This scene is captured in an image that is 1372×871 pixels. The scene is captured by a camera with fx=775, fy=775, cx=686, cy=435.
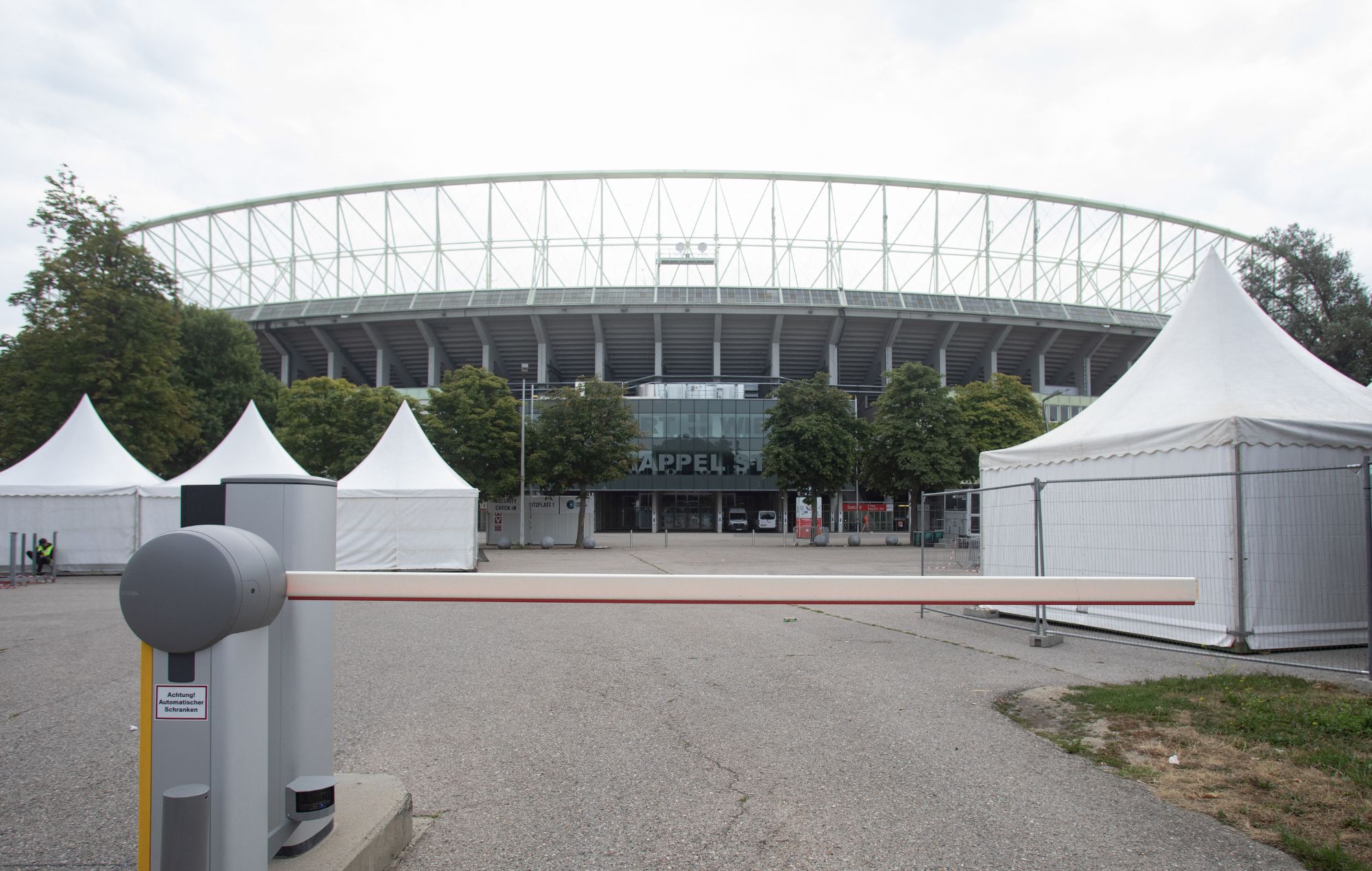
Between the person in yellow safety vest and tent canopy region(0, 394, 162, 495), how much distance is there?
1.60 m

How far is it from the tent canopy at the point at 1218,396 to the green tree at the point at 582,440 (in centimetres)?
2642

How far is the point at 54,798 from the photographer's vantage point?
385cm

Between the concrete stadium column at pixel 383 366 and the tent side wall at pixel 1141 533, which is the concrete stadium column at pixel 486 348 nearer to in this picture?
the concrete stadium column at pixel 383 366

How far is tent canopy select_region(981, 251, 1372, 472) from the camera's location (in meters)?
8.52

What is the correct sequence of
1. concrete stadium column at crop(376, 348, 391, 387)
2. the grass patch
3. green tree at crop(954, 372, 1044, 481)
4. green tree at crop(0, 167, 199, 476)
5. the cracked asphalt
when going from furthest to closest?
concrete stadium column at crop(376, 348, 391, 387) < green tree at crop(954, 372, 1044, 481) < green tree at crop(0, 167, 199, 476) < the grass patch < the cracked asphalt

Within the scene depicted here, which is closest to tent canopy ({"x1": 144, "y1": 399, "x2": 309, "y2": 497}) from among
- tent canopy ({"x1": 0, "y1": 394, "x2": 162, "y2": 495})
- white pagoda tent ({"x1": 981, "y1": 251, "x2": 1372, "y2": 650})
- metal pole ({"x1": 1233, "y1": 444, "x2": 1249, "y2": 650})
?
tent canopy ({"x1": 0, "y1": 394, "x2": 162, "y2": 495})

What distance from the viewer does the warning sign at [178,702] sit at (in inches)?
73.1

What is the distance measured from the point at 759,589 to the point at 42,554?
23.4 m

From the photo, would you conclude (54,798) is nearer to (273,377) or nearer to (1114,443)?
(1114,443)

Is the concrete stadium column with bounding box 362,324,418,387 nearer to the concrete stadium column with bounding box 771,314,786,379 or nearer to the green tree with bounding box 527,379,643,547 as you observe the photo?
the green tree with bounding box 527,379,643,547

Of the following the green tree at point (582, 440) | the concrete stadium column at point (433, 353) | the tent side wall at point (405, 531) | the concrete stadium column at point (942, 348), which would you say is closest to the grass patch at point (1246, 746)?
the tent side wall at point (405, 531)

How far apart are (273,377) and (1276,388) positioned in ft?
170

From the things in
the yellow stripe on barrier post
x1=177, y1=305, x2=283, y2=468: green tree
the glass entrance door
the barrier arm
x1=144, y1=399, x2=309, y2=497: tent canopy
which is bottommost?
the glass entrance door

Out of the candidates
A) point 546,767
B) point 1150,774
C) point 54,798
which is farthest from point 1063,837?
point 54,798
